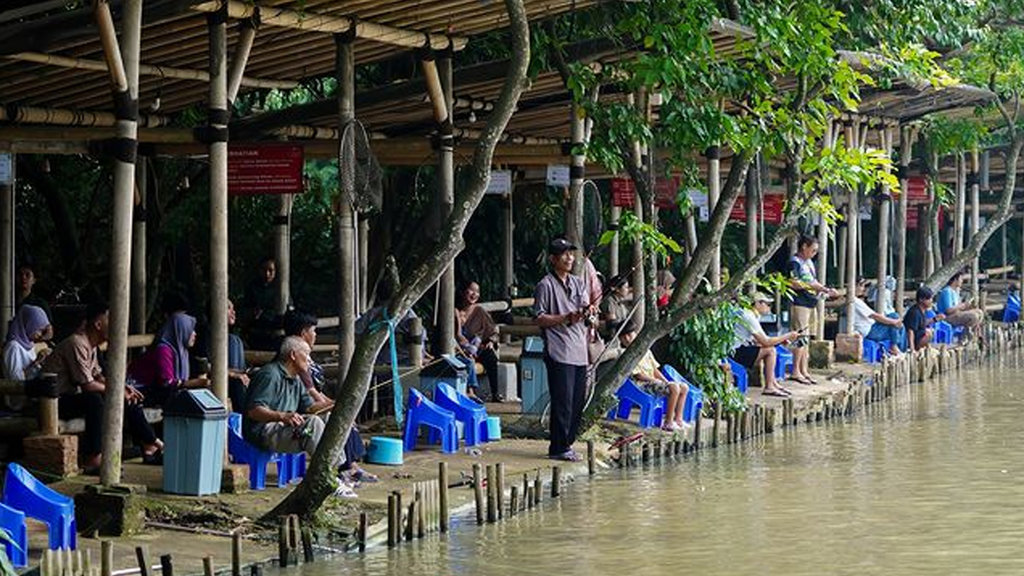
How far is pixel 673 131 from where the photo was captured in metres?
14.5

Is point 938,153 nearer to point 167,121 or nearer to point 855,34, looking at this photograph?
point 855,34

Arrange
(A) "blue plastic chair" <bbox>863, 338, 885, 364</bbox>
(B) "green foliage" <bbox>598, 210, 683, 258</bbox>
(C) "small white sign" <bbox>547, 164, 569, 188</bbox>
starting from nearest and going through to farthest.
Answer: (B) "green foliage" <bbox>598, 210, 683, 258</bbox>
(C) "small white sign" <bbox>547, 164, 569, 188</bbox>
(A) "blue plastic chair" <bbox>863, 338, 885, 364</bbox>

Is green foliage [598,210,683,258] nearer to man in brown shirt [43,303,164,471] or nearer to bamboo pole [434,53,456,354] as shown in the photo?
bamboo pole [434,53,456,354]

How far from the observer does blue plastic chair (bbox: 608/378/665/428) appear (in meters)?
15.4

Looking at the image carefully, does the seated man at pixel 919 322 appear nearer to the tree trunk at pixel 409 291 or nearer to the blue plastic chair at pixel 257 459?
the blue plastic chair at pixel 257 459

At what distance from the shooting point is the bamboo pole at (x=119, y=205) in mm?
9867

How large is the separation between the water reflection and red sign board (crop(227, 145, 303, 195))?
2.93 metres

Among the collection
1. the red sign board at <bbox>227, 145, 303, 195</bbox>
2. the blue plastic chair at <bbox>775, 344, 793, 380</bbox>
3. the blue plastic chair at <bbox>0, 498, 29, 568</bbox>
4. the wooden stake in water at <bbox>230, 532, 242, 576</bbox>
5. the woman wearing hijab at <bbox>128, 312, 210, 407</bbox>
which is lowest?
the wooden stake in water at <bbox>230, 532, 242, 576</bbox>

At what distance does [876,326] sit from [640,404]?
344 inches

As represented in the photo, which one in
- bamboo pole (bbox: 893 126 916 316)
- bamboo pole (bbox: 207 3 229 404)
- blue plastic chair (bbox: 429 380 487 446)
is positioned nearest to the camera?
bamboo pole (bbox: 207 3 229 404)

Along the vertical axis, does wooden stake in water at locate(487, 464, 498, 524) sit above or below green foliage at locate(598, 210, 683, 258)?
below

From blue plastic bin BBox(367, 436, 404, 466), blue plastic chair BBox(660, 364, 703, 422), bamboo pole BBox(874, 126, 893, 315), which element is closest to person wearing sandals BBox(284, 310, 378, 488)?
blue plastic bin BBox(367, 436, 404, 466)

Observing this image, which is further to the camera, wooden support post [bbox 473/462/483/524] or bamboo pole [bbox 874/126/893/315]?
bamboo pole [bbox 874/126/893/315]

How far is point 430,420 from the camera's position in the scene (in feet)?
44.4
